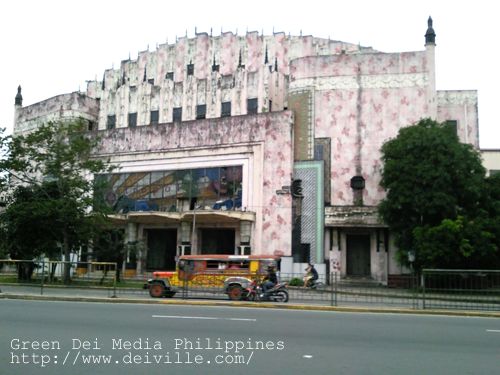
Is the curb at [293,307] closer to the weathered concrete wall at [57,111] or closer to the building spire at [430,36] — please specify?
the building spire at [430,36]

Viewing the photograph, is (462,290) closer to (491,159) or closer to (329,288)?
(329,288)

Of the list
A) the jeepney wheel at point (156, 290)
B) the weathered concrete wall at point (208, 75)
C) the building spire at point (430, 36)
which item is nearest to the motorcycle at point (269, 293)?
the jeepney wheel at point (156, 290)

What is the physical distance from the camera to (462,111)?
37719 millimetres

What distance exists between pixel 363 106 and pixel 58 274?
73.7ft

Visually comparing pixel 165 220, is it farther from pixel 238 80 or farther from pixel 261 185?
pixel 238 80

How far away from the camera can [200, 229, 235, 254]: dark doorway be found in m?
36.3

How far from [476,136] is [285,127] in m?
14.1

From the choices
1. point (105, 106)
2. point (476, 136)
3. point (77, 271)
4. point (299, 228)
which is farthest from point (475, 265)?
point (105, 106)

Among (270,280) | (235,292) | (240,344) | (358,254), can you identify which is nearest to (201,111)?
(358,254)

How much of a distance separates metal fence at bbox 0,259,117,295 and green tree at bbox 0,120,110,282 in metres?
5.92

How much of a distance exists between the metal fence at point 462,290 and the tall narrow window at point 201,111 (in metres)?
27.9

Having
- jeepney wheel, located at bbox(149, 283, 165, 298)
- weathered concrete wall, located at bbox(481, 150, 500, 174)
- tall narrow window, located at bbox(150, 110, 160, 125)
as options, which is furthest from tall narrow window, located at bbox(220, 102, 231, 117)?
jeepney wheel, located at bbox(149, 283, 165, 298)

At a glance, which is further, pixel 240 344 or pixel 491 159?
pixel 491 159

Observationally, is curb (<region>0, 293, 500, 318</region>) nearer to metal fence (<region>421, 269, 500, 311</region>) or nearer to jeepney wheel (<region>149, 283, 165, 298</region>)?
metal fence (<region>421, 269, 500, 311</region>)
